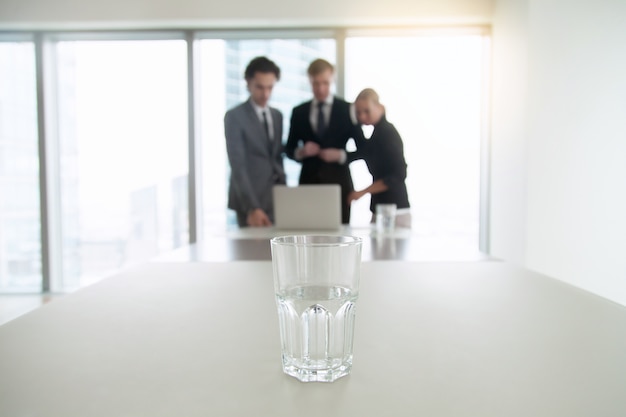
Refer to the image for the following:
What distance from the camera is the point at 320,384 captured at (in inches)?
17.4

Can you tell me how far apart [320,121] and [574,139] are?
198cm

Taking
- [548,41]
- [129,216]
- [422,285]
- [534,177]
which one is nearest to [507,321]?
[422,285]

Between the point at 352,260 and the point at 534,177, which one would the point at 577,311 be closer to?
the point at 352,260

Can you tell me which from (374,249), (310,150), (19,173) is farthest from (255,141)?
(19,173)

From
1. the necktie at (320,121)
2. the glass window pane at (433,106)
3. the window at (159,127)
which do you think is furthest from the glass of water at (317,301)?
the glass window pane at (433,106)

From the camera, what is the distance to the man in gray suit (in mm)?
3725

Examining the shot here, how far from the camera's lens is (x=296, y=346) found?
0.48m

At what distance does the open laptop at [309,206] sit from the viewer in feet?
7.14

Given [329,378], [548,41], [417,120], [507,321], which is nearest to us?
[329,378]

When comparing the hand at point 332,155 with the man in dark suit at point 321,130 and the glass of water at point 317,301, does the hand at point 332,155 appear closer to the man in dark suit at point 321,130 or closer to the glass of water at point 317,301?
the man in dark suit at point 321,130

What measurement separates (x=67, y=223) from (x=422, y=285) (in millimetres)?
4525

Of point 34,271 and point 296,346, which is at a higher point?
point 296,346

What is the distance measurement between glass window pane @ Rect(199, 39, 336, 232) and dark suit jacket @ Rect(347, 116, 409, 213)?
761 millimetres

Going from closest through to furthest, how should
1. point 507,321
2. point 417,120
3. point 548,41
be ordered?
point 507,321 → point 548,41 → point 417,120
